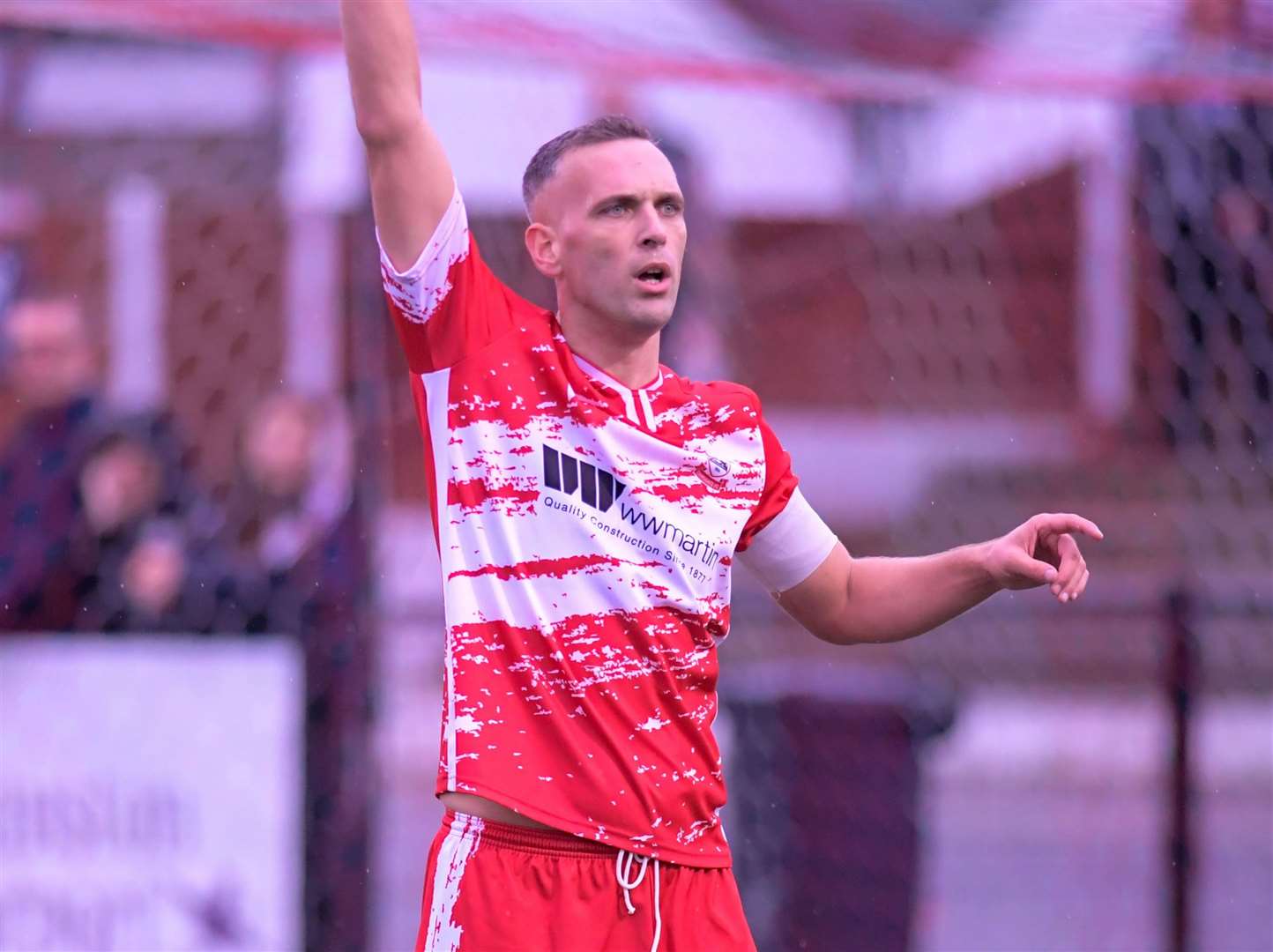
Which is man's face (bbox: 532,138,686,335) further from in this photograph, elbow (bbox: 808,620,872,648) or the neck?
elbow (bbox: 808,620,872,648)

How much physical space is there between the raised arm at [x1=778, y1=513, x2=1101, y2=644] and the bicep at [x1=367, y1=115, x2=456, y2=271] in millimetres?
917

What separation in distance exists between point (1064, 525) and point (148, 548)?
2868 millimetres

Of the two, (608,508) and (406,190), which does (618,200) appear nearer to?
(406,190)

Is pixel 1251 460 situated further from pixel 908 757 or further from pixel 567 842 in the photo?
pixel 567 842

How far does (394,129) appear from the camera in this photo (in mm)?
2432

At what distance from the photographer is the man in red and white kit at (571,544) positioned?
248cm

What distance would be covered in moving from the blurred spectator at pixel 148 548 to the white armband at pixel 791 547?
2.06 m

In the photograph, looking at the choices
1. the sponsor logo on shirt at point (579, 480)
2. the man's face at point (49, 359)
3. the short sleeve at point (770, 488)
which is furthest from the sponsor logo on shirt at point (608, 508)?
the man's face at point (49, 359)

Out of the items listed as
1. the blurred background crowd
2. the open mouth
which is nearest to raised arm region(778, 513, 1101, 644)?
the open mouth

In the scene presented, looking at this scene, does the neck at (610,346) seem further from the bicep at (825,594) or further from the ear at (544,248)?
the bicep at (825,594)

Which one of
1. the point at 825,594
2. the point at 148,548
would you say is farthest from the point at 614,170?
the point at 148,548

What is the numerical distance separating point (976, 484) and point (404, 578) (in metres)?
5.17

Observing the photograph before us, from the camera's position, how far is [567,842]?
98.6 inches

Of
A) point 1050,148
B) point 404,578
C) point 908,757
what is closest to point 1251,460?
point 1050,148
